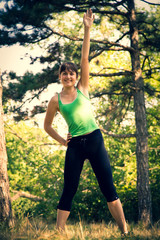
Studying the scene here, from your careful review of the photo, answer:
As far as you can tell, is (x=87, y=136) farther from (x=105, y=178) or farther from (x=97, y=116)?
(x=97, y=116)

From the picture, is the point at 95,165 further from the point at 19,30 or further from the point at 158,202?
the point at 158,202

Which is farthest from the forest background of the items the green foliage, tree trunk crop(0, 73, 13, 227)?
tree trunk crop(0, 73, 13, 227)

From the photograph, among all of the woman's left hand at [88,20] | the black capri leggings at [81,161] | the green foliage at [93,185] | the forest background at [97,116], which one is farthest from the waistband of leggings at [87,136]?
the green foliage at [93,185]

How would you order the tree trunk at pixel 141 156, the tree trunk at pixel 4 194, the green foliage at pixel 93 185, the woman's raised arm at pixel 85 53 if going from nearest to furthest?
the woman's raised arm at pixel 85 53
the tree trunk at pixel 4 194
the tree trunk at pixel 141 156
the green foliage at pixel 93 185

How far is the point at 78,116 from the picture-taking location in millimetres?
2910

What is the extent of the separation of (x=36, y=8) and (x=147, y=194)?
20.4 ft

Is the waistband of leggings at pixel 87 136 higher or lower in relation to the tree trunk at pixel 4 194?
A: higher

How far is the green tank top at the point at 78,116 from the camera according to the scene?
9.55 ft

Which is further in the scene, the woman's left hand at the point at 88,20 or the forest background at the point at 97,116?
the forest background at the point at 97,116

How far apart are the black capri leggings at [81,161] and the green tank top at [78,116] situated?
0.07 meters

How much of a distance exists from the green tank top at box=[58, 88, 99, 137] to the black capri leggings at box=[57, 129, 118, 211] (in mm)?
71

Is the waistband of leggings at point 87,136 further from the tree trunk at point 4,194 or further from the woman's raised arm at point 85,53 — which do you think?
the tree trunk at point 4,194

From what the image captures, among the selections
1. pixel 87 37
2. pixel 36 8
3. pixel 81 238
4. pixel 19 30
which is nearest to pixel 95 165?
pixel 81 238

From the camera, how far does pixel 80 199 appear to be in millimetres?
9953
